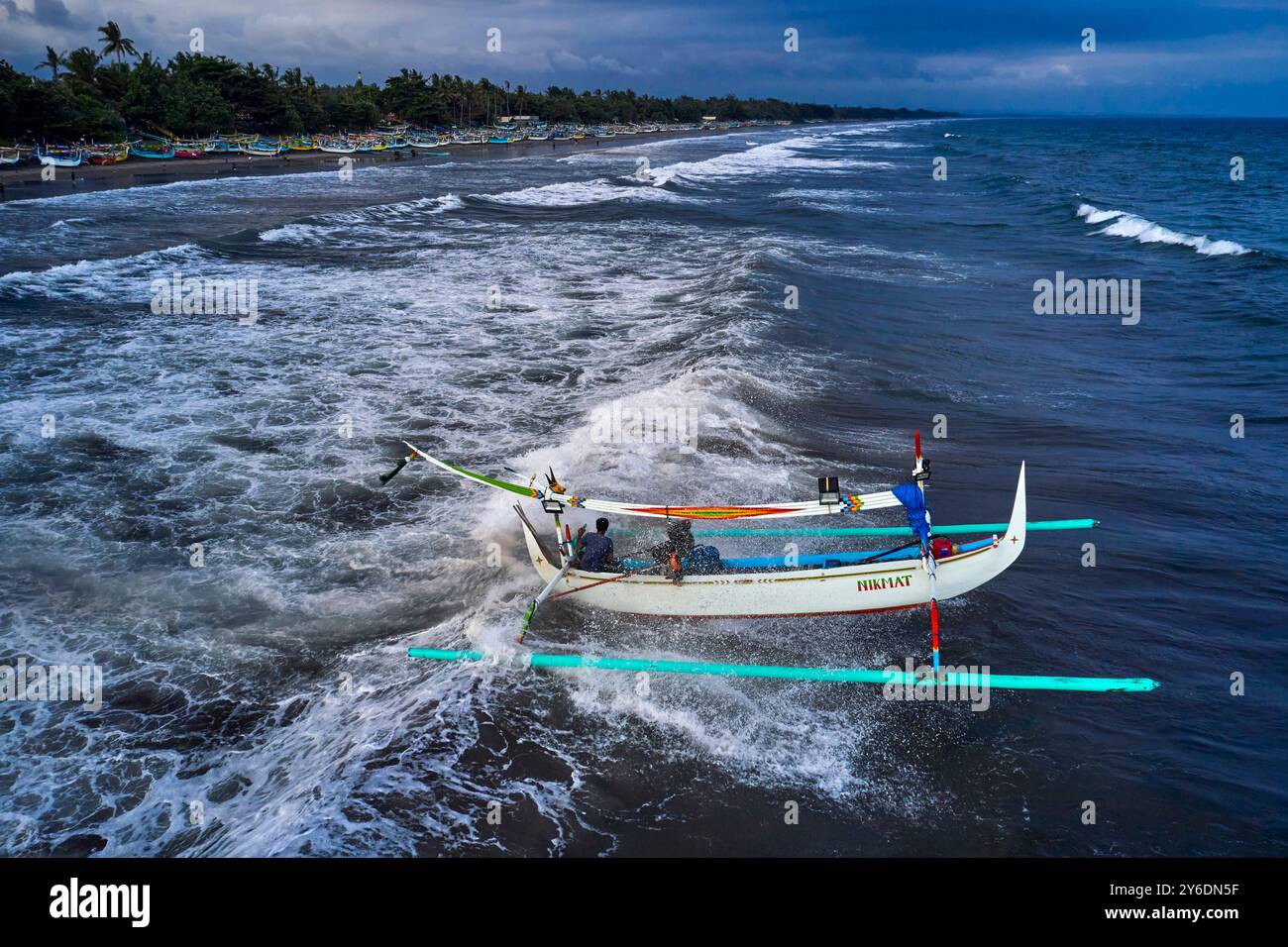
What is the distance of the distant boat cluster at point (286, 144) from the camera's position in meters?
59.9

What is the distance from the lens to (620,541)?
12984 mm

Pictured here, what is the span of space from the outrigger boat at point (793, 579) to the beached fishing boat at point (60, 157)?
66465mm

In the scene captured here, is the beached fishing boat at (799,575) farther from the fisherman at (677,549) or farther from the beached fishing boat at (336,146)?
the beached fishing boat at (336,146)

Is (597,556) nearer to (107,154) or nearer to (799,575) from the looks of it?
(799,575)

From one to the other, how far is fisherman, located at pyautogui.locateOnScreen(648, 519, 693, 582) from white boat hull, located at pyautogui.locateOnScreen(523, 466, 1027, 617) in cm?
17

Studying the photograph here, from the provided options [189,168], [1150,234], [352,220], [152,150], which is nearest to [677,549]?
[352,220]

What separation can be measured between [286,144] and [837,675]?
92.2 metres

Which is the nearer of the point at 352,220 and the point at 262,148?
the point at 352,220

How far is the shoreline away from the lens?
169ft

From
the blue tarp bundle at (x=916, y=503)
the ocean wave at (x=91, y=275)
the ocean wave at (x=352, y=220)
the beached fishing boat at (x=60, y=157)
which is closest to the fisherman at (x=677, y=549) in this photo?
the blue tarp bundle at (x=916, y=503)

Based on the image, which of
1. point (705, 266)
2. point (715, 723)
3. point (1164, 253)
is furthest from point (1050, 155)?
point (715, 723)

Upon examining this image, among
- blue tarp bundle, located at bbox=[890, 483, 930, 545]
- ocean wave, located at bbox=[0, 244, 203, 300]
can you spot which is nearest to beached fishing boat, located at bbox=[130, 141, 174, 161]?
ocean wave, located at bbox=[0, 244, 203, 300]
